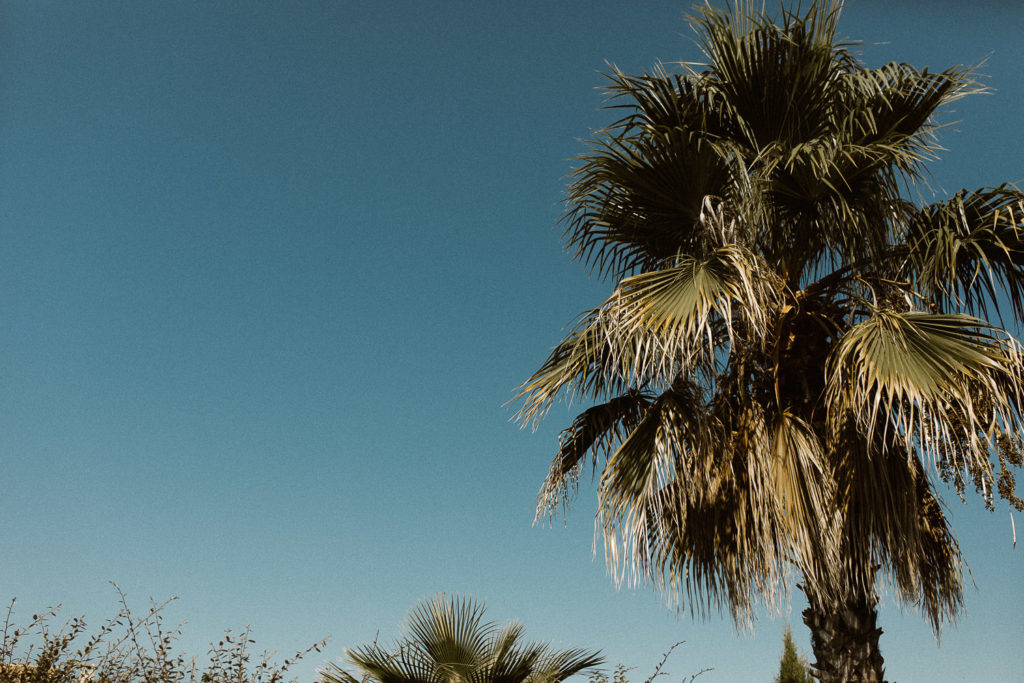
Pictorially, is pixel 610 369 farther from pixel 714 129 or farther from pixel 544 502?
pixel 714 129

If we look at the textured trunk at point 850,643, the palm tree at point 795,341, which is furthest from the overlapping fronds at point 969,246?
the textured trunk at point 850,643

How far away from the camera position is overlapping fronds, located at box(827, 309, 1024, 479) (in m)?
4.42

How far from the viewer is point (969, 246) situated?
18.2 feet

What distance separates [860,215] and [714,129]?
48.2 inches

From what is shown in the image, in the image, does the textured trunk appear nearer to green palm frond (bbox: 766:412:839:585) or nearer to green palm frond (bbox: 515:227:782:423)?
green palm frond (bbox: 766:412:839:585)

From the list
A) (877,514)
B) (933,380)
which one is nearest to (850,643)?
(877,514)

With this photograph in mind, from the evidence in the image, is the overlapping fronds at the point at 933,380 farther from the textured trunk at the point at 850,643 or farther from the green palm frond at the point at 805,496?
the textured trunk at the point at 850,643

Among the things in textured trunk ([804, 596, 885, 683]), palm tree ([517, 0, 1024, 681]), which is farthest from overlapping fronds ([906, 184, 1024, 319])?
textured trunk ([804, 596, 885, 683])

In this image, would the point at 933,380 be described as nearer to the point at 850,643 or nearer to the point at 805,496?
the point at 805,496

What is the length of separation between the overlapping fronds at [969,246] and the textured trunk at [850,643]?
7.18 ft

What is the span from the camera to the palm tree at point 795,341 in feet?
15.8

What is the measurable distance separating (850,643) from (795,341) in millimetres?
1959

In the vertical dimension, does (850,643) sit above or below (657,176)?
below

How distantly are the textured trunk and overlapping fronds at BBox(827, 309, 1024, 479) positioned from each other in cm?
107
